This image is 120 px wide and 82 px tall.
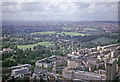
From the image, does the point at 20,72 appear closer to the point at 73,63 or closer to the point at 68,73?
the point at 68,73

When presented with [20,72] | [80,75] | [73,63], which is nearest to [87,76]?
[80,75]

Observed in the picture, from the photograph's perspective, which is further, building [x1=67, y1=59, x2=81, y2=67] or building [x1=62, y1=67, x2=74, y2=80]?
building [x1=67, y1=59, x2=81, y2=67]

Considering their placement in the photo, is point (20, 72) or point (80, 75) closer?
point (80, 75)

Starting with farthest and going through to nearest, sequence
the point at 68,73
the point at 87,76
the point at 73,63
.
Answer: the point at 73,63 → the point at 68,73 → the point at 87,76

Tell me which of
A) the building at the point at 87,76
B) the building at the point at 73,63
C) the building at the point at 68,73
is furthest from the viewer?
the building at the point at 73,63

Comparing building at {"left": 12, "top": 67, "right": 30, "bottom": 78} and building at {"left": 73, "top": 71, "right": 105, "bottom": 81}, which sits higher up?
building at {"left": 12, "top": 67, "right": 30, "bottom": 78}

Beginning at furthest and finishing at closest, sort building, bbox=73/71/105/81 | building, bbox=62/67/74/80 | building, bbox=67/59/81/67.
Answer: building, bbox=67/59/81/67, building, bbox=62/67/74/80, building, bbox=73/71/105/81

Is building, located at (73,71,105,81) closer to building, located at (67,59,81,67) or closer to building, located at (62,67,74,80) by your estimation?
building, located at (62,67,74,80)

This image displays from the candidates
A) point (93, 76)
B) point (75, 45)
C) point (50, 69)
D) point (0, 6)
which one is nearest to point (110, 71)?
point (93, 76)

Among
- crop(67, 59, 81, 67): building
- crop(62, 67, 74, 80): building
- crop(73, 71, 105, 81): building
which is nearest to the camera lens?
crop(73, 71, 105, 81): building

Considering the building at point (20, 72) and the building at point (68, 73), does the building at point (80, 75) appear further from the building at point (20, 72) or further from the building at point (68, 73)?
the building at point (20, 72)

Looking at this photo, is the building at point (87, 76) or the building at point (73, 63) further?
the building at point (73, 63)
